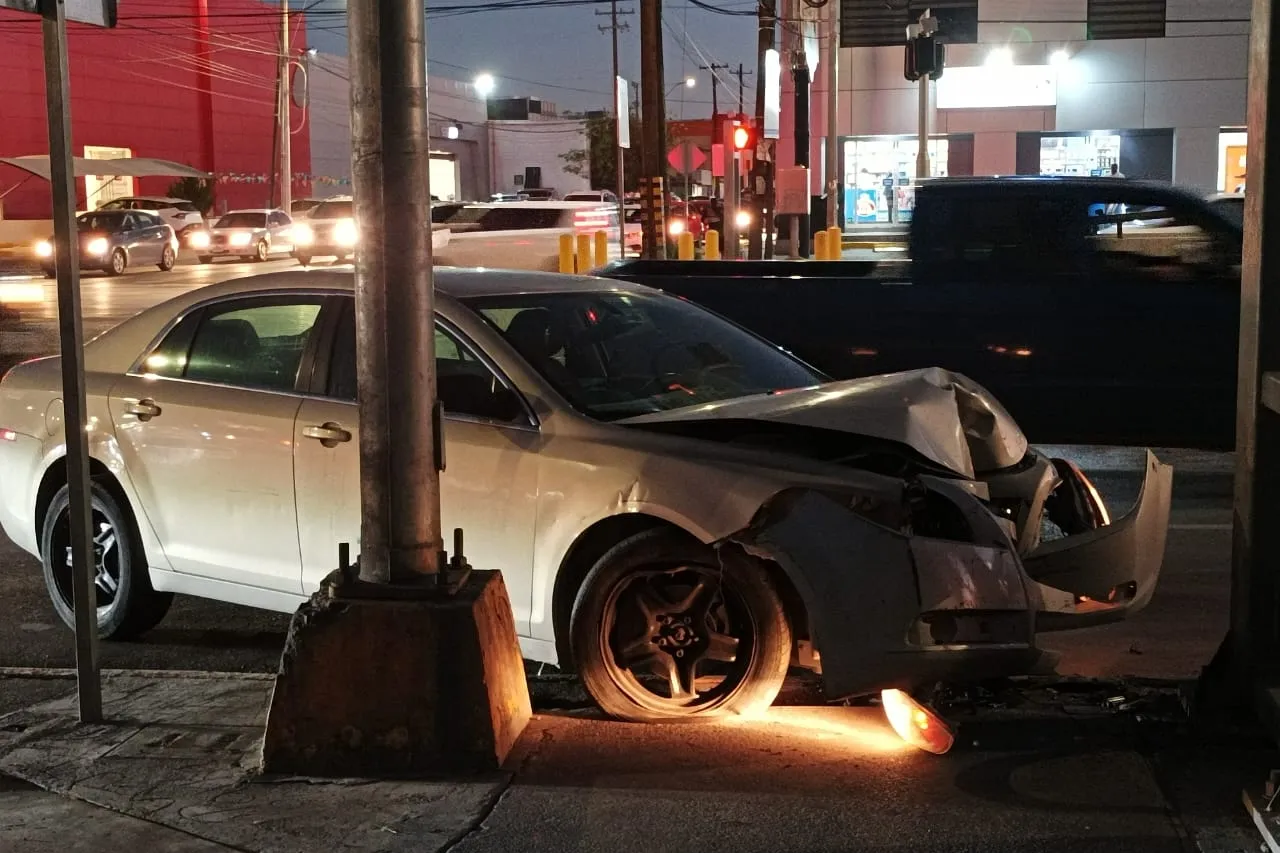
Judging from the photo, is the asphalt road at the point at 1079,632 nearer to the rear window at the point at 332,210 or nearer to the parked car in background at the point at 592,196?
the rear window at the point at 332,210

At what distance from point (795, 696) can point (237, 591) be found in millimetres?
2199

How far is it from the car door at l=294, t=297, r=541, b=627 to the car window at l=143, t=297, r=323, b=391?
24 cm

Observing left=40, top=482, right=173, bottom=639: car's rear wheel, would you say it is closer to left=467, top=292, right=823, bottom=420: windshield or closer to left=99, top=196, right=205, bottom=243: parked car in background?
left=467, top=292, right=823, bottom=420: windshield

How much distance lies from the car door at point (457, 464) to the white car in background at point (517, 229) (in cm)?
1901

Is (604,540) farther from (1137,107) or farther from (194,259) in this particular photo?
(194,259)

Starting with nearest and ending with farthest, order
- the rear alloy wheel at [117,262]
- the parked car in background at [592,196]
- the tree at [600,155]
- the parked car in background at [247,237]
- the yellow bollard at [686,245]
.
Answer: the yellow bollard at [686,245], the rear alloy wheel at [117,262], the parked car in background at [247,237], the parked car in background at [592,196], the tree at [600,155]

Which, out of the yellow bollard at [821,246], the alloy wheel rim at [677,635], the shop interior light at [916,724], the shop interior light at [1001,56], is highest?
the shop interior light at [1001,56]

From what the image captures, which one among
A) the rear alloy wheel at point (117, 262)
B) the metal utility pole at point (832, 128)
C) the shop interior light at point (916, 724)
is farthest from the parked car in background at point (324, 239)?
the shop interior light at point (916, 724)

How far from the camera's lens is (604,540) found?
5207 millimetres

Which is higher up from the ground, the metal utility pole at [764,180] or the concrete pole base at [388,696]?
the metal utility pole at [764,180]

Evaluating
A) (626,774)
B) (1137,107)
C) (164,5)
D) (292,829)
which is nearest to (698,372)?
(626,774)

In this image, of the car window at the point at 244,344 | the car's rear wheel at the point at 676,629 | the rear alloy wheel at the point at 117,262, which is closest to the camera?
the car's rear wheel at the point at 676,629

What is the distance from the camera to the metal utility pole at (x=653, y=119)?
26.6 m

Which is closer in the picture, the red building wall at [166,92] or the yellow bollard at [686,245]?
the yellow bollard at [686,245]
